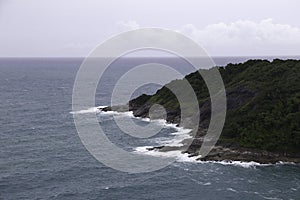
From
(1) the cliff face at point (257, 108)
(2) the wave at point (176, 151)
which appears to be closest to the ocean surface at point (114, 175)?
(2) the wave at point (176, 151)

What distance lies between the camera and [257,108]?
87812mm

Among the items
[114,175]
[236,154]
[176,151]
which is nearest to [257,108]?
[236,154]

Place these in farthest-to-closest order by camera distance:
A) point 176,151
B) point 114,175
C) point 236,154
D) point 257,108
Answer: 1. point 257,108
2. point 176,151
3. point 236,154
4. point 114,175

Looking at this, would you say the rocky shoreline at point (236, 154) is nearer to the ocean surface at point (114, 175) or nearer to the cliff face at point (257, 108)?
the cliff face at point (257, 108)

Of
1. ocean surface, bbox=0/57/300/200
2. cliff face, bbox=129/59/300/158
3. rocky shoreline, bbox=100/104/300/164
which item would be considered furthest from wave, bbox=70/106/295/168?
cliff face, bbox=129/59/300/158

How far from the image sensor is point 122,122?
104m

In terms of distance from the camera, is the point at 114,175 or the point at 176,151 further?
the point at 176,151

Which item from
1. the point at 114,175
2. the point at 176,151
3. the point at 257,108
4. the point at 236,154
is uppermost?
the point at 257,108

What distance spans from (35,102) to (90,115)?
37.9m

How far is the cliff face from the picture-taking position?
7700 centimetres

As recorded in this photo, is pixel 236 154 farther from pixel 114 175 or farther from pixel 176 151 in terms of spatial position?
pixel 114 175

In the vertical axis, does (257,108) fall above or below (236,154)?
above

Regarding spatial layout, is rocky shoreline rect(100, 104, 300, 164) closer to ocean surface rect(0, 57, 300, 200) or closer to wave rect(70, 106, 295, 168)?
wave rect(70, 106, 295, 168)

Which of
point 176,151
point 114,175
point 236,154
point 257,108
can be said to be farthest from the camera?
point 257,108
